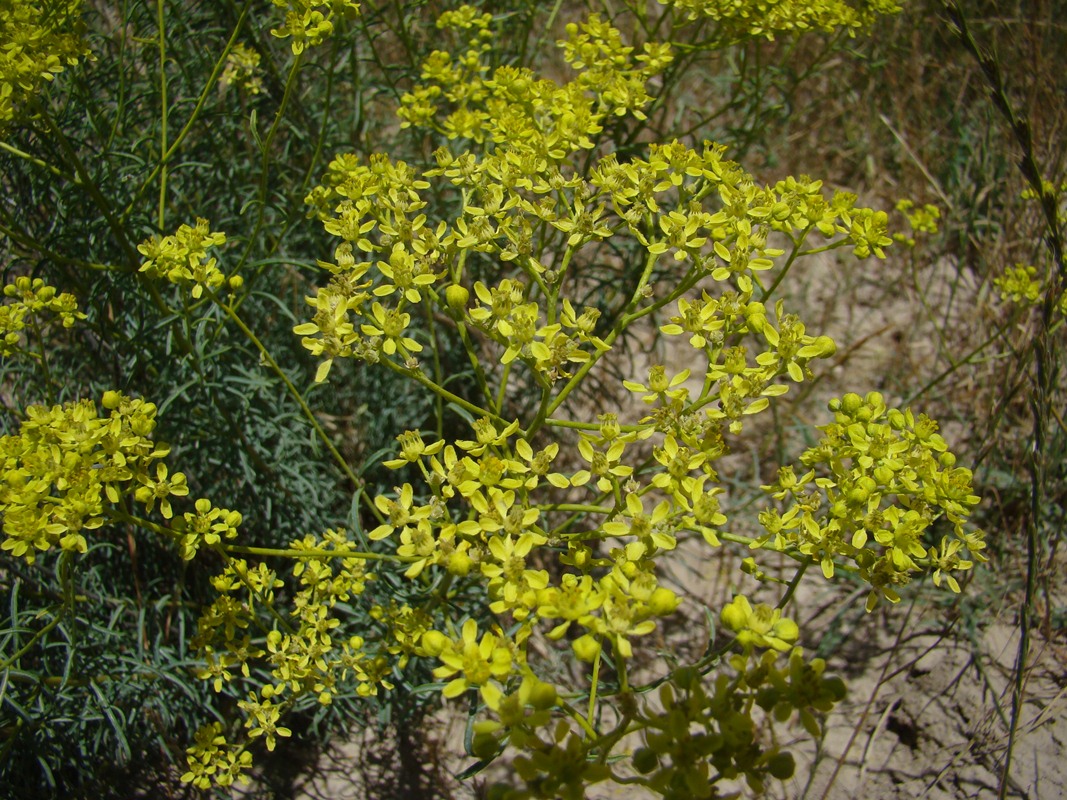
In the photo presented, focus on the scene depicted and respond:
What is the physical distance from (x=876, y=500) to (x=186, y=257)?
6.89 feet

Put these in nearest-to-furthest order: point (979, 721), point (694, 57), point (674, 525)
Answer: point (674, 525)
point (979, 721)
point (694, 57)

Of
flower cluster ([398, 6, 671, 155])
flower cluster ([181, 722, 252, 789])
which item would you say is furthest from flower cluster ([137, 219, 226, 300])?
flower cluster ([181, 722, 252, 789])

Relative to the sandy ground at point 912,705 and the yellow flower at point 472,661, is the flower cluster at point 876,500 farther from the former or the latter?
the sandy ground at point 912,705

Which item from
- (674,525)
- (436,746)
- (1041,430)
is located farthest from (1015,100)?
(436,746)

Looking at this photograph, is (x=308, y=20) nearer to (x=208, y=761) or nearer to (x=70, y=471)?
(x=70, y=471)

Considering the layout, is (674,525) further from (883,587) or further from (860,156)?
(860,156)

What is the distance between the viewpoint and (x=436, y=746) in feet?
10.9

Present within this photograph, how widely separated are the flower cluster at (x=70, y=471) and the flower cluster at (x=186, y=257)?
41 centimetres

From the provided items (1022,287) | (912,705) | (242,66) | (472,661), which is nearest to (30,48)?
(242,66)

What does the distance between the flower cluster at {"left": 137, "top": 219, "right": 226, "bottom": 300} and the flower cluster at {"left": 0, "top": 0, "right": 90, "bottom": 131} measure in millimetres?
579

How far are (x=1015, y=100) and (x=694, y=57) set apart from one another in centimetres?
326

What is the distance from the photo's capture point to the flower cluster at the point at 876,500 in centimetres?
191

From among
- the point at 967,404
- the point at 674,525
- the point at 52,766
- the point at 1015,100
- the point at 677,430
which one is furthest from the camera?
the point at 1015,100

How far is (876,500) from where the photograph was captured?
1.93 m
